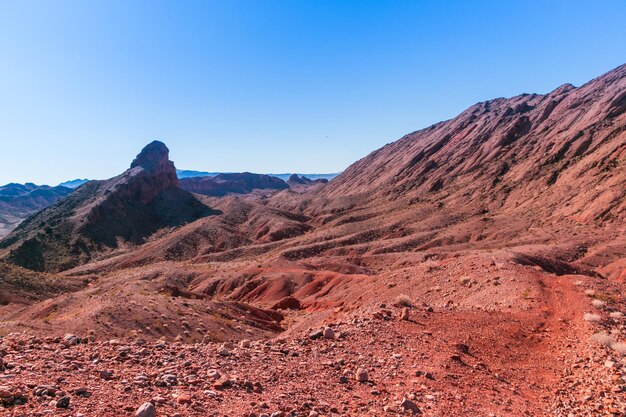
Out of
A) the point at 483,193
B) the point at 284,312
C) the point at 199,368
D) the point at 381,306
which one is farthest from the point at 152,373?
the point at 483,193

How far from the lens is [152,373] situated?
7.77 meters

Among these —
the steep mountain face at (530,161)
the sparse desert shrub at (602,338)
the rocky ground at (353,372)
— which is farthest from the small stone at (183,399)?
the steep mountain face at (530,161)

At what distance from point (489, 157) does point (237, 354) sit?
333ft

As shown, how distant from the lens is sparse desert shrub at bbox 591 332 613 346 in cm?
1070

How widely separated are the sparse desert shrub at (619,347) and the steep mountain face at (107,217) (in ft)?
256

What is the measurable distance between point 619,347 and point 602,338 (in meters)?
0.56

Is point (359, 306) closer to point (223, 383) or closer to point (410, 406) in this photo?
point (410, 406)

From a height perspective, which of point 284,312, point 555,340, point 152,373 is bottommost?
point 284,312

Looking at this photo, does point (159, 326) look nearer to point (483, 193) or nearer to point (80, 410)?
point (80, 410)

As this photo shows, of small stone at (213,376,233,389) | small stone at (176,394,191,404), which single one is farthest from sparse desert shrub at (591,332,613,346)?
small stone at (176,394,191,404)

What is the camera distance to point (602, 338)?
10.9 metres

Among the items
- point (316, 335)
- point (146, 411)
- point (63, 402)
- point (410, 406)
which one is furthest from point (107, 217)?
point (410, 406)

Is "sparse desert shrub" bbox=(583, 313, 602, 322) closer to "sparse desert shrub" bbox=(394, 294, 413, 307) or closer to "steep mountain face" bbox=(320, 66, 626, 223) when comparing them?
"sparse desert shrub" bbox=(394, 294, 413, 307)

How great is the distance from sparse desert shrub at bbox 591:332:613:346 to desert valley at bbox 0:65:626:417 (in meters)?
0.05
